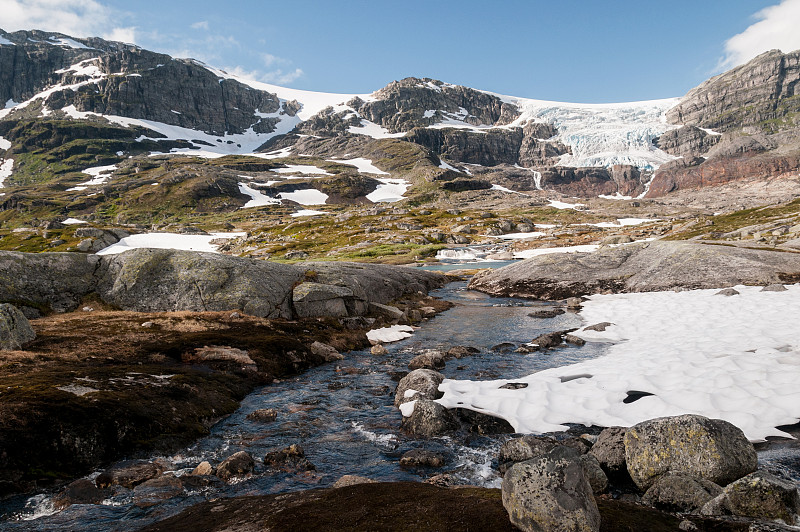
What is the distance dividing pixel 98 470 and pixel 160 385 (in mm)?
5067

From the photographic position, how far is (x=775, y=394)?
1429cm

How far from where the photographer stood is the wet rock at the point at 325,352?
2558 centimetres

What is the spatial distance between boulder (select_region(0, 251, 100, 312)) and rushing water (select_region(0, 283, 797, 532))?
19969 millimetres

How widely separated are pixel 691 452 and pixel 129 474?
16083 mm

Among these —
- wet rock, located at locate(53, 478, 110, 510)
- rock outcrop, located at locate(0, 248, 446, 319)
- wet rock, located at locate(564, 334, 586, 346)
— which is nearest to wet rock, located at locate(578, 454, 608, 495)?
wet rock, located at locate(53, 478, 110, 510)

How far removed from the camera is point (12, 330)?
62.9 feet

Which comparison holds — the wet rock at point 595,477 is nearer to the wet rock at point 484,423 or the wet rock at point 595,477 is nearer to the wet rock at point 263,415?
the wet rock at point 484,423

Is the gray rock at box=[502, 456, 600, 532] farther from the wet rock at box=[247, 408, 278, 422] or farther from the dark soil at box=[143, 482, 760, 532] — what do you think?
the wet rock at box=[247, 408, 278, 422]

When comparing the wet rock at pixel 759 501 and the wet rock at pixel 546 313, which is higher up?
the wet rock at pixel 759 501

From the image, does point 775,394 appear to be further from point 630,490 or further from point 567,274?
point 567,274

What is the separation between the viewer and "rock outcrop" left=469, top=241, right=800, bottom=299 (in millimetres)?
39562

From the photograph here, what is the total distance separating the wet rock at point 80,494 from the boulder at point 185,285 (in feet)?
65.9

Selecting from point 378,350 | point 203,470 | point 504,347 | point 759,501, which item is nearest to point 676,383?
point 759,501

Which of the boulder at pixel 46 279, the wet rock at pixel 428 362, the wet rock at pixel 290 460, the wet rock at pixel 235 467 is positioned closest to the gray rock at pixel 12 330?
the boulder at pixel 46 279
